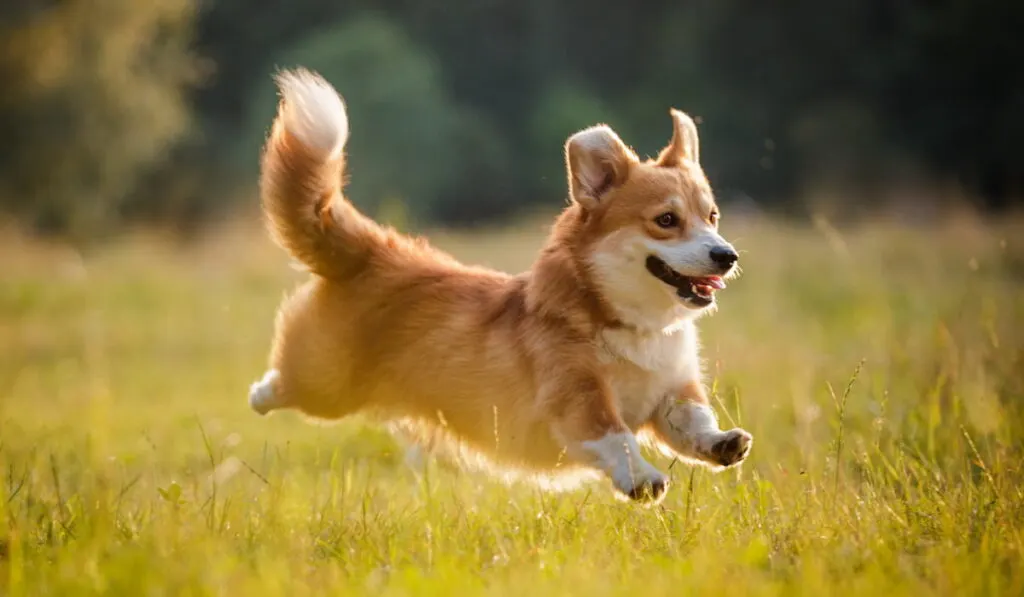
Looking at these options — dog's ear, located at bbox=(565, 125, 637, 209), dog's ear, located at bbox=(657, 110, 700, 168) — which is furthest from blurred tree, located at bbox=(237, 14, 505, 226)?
dog's ear, located at bbox=(565, 125, 637, 209)

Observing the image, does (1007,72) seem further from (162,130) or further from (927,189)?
(162,130)

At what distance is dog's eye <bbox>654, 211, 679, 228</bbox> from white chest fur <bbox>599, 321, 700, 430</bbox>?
37 centimetres

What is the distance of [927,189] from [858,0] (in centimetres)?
813

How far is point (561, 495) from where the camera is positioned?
4406 millimetres

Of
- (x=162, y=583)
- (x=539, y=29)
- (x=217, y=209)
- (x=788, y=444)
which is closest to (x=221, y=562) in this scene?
(x=162, y=583)

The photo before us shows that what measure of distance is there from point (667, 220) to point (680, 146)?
477mm

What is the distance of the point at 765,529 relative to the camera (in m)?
Answer: 3.39

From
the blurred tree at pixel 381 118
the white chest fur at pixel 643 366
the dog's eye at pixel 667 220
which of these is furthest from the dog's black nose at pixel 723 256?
the blurred tree at pixel 381 118

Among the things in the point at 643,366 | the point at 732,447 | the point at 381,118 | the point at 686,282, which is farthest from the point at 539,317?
the point at 381,118

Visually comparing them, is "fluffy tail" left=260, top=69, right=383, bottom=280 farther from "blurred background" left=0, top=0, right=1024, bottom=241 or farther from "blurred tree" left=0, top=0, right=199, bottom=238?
"blurred tree" left=0, top=0, right=199, bottom=238

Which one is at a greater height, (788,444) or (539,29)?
(539,29)

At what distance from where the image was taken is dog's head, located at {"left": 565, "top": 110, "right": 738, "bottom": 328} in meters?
3.77

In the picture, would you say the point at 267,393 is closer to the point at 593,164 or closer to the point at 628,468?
the point at 593,164

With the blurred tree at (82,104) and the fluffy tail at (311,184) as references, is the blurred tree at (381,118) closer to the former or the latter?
the blurred tree at (82,104)
